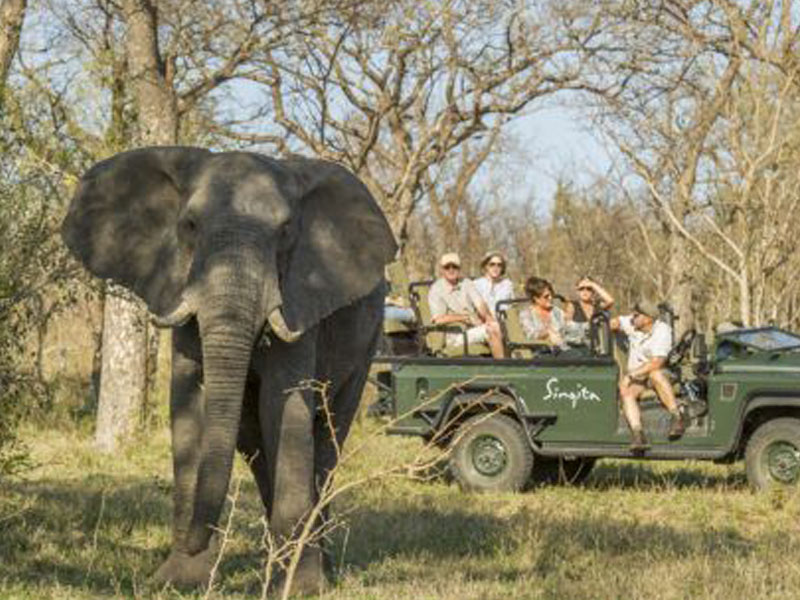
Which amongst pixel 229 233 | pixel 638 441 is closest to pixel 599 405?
pixel 638 441

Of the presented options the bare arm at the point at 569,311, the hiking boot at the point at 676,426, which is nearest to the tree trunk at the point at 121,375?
the bare arm at the point at 569,311

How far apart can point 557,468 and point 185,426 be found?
22.3ft

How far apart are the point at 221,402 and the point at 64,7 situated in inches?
616

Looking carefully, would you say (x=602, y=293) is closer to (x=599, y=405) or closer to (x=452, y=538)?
(x=599, y=405)

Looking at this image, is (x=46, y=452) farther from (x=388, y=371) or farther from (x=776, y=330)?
(x=776, y=330)

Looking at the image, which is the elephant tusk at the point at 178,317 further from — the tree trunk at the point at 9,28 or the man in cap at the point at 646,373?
the tree trunk at the point at 9,28

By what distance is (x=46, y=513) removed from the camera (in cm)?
1062

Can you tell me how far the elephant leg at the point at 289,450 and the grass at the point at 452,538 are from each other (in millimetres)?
203

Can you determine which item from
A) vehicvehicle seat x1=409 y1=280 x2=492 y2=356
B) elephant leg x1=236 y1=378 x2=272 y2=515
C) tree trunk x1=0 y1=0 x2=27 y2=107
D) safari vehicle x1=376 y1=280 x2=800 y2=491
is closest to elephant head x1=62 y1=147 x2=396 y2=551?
elephant leg x1=236 y1=378 x2=272 y2=515

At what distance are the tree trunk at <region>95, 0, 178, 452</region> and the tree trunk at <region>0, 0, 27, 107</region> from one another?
174cm

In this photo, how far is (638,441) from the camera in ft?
44.1

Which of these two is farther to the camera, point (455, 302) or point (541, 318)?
point (455, 302)

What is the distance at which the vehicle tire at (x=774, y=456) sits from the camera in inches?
525

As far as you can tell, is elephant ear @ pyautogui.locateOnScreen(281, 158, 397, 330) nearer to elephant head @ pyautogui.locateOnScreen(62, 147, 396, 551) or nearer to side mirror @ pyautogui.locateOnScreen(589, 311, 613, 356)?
elephant head @ pyautogui.locateOnScreen(62, 147, 396, 551)
